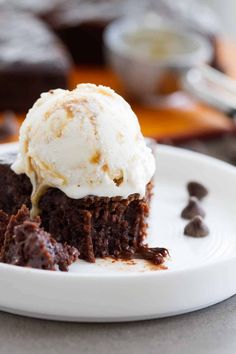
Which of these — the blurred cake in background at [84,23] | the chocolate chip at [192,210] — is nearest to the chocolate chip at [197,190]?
the chocolate chip at [192,210]

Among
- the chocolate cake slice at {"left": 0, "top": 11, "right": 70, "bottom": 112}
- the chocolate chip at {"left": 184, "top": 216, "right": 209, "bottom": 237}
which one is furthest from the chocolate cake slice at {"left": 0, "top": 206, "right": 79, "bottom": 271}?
the chocolate cake slice at {"left": 0, "top": 11, "right": 70, "bottom": 112}

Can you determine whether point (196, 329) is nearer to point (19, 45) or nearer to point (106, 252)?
point (106, 252)

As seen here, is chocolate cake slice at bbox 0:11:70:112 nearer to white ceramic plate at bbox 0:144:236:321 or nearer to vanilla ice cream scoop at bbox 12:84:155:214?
vanilla ice cream scoop at bbox 12:84:155:214

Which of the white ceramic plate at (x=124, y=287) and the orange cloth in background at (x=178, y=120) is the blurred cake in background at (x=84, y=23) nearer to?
the orange cloth in background at (x=178, y=120)

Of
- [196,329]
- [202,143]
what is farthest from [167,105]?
[196,329]

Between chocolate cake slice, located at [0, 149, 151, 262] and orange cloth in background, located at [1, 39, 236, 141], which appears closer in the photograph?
chocolate cake slice, located at [0, 149, 151, 262]

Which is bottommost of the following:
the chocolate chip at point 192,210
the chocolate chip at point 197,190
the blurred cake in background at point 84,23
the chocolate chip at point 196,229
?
the blurred cake in background at point 84,23
